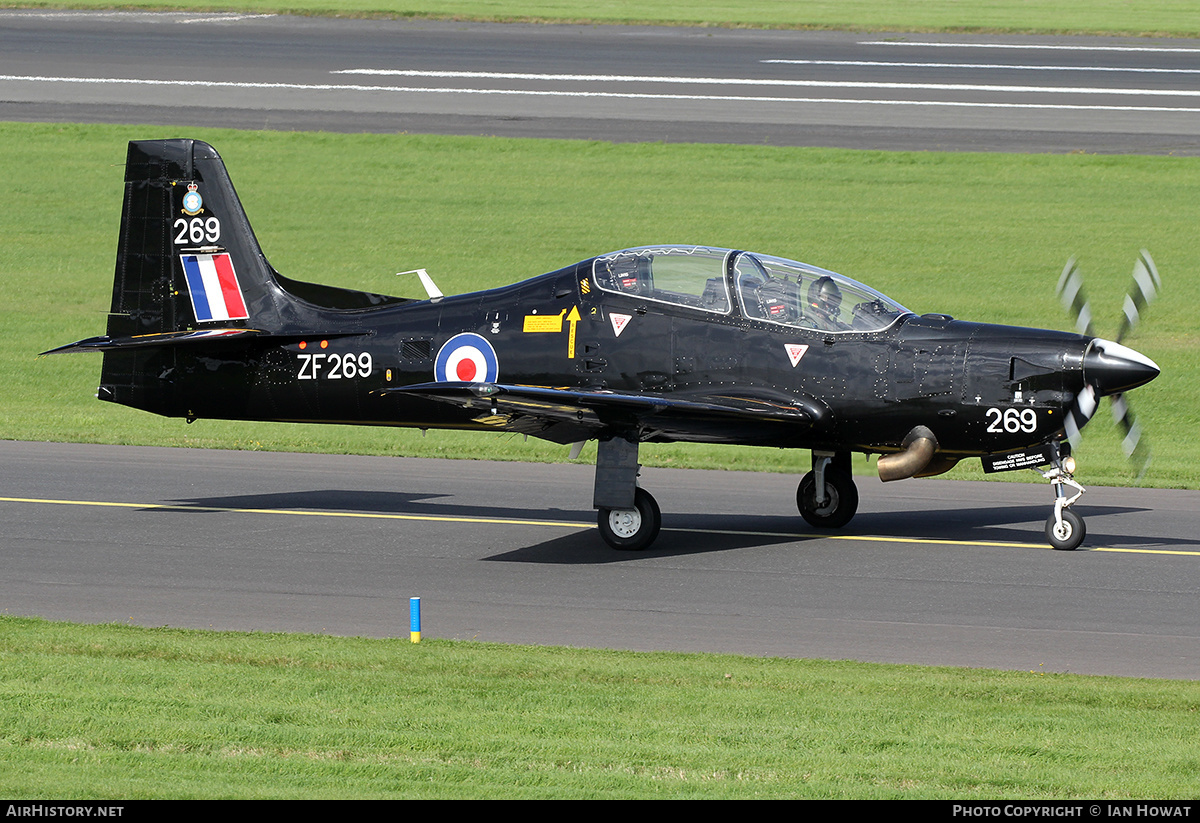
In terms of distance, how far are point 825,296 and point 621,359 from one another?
6.99 ft

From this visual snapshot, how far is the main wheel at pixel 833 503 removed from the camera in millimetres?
15312

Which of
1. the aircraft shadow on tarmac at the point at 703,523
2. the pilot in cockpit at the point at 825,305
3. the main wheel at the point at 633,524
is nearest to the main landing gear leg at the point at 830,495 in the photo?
the aircraft shadow on tarmac at the point at 703,523

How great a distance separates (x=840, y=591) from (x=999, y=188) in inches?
818

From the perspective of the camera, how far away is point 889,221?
3025 cm

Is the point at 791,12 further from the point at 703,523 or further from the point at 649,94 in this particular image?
the point at 703,523

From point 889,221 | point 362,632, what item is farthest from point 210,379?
point 889,221

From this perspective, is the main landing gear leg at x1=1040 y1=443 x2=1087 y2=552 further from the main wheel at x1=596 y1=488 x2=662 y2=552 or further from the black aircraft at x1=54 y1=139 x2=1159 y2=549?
the main wheel at x1=596 y1=488 x2=662 y2=552

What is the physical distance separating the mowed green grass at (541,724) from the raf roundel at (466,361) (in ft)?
15.2

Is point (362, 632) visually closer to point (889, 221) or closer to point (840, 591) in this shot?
point (840, 591)

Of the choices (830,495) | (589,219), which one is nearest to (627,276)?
(830,495)

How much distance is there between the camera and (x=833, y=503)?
1534 cm

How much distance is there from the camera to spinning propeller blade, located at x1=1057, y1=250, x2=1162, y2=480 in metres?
13.3

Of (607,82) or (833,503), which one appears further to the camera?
(607,82)

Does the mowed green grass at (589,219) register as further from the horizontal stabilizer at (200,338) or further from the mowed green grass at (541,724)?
the mowed green grass at (541,724)
